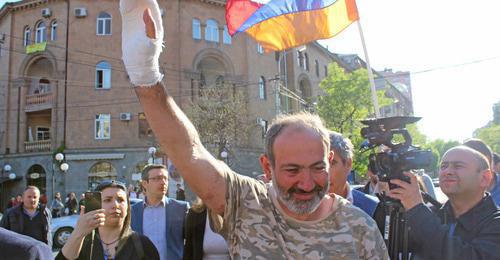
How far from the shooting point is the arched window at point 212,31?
108ft

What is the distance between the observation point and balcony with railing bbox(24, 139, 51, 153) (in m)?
30.2

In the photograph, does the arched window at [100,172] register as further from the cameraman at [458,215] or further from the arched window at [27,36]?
the cameraman at [458,215]

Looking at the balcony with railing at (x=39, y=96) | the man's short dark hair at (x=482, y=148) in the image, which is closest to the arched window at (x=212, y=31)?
the balcony with railing at (x=39, y=96)

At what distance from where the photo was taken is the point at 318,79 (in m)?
45.5

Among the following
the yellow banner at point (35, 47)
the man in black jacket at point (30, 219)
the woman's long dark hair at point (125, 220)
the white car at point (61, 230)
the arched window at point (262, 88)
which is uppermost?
the yellow banner at point (35, 47)

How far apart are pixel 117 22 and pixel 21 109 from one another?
8812mm

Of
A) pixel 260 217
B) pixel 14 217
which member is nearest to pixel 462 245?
pixel 260 217

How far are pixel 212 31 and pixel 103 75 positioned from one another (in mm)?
8168

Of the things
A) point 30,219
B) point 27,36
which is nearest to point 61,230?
point 30,219

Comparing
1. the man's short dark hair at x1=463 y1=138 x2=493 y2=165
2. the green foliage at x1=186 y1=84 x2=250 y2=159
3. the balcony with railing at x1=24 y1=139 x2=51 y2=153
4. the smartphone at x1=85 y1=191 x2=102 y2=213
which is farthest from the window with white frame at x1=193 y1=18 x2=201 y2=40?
the smartphone at x1=85 y1=191 x2=102 y2=213

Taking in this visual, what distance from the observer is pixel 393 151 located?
2545 millimetres

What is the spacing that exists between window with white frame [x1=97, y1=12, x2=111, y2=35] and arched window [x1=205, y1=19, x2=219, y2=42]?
21.8ft

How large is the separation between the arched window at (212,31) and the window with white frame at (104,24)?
21.8 feet

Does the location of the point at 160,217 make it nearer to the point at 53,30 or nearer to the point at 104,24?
the point at 104,24
